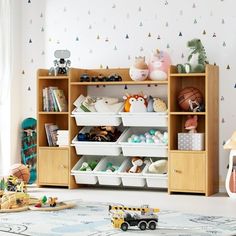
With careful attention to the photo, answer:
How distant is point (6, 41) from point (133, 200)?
2486 mm

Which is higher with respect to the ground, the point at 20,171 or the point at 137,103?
the point at 137,103

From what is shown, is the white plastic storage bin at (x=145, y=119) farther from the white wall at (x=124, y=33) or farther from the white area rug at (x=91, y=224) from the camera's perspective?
the white area rug at (x=91, y=224)

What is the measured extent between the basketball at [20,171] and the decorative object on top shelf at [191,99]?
174cm

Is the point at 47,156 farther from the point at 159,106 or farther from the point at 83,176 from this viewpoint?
the point at 159,106

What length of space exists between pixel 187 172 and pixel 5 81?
232 cm

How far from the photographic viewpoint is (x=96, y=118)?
676 centimetres

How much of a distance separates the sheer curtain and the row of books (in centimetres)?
53

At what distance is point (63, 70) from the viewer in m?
6.93

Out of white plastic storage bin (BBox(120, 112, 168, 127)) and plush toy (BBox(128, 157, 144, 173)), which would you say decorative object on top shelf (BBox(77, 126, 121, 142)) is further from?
plush toy (BBox(128, 157, 144, 173))

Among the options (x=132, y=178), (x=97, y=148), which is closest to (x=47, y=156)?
(x=97, y=148)

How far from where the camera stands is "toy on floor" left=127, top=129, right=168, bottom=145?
6.52 metres

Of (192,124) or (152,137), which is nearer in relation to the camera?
(192,124)

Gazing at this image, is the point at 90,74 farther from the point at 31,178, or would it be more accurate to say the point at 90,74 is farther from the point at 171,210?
the point at 171,210

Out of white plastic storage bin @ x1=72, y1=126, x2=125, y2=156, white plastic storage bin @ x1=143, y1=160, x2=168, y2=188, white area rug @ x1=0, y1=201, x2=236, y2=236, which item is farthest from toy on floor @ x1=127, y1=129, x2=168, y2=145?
white area rug @ x1=0, y1=201, x2=236, y2=236
